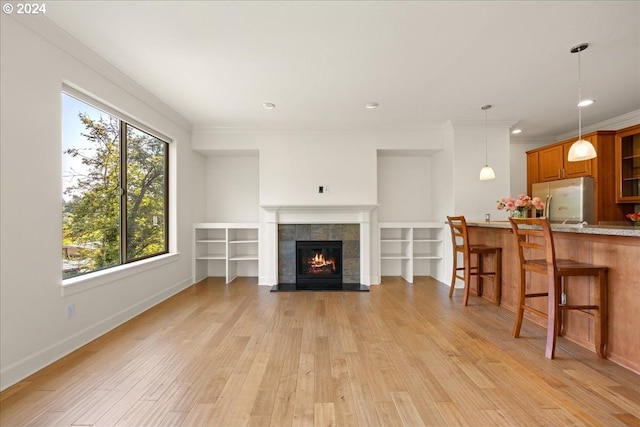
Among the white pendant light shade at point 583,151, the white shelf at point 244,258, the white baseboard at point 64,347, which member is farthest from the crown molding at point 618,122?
the white baseboard at point 64,347

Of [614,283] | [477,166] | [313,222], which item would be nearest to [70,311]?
[313,222]

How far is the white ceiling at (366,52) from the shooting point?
88.2 inches

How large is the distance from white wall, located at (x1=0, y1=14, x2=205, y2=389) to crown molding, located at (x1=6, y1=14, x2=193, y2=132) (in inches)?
0.4

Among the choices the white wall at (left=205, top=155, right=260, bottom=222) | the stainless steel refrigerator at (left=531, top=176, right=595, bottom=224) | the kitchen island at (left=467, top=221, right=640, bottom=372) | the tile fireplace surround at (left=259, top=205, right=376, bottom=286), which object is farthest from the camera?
the white wall at (left=205, top=155, right=260, bottom=222)

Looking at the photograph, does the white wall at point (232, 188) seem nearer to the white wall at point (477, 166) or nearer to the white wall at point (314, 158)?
the white wall at point (314, 158)

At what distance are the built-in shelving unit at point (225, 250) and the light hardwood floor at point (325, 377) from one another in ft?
6.02

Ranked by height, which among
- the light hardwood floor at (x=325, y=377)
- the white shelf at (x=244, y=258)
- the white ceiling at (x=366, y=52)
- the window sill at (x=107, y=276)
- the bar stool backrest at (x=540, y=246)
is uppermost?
the white ceiling at (x=366, y=52)

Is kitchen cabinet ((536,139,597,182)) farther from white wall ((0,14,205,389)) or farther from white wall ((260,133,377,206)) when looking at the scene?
white wall ((0,14,205,389))

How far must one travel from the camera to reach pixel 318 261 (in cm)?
520

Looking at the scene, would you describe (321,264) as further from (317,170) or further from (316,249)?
(317,170)

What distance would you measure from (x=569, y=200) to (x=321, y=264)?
402 cm

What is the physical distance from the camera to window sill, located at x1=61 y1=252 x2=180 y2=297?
259 centimetres

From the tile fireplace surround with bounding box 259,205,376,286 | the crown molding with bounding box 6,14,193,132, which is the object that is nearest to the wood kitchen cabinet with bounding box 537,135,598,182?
the tile fireplace surround with bounding box 259,205,376,286

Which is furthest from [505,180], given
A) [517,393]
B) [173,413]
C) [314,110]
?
[173,413]
